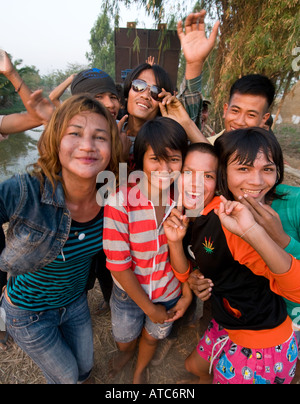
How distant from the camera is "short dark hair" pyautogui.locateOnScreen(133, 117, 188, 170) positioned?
146 centimetres

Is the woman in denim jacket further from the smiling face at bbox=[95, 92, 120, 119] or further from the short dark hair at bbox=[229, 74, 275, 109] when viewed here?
the short dark hair at bbox=[229, 74, 275, 109]

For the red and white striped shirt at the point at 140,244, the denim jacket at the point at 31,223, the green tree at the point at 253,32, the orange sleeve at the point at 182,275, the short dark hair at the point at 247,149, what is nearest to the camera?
the denim jacket at the point at 31,223

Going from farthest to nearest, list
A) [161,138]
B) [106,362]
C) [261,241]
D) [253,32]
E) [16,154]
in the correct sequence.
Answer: [16,154], [253,32], [106,362], [161,138], [261,241]

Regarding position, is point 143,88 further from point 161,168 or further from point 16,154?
point 16,154

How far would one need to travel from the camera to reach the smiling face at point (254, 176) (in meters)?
1.30

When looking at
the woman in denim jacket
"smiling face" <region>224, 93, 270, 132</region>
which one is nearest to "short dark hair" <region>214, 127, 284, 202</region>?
"smiling face" <region>224, 93, 270, 132</region>

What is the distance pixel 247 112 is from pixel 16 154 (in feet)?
35.2

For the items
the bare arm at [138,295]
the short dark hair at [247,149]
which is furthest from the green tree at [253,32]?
the bare arm at [138,295]

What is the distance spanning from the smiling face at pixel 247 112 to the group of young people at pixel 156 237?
10 mm

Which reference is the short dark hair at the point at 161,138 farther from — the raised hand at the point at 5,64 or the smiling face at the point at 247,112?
the raised hand at the point at 5,64

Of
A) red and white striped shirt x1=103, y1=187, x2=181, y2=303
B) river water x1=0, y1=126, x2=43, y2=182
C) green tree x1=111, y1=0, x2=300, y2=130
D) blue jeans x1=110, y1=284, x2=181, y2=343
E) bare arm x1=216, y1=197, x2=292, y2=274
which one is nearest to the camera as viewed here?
bare arm x1=216, y1=197, x2=292, y2=274

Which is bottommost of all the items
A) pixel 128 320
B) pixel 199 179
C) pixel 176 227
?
pixel 128 320

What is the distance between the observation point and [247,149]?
A: 131cm

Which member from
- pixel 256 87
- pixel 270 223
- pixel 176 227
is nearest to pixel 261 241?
pixel 270 223
